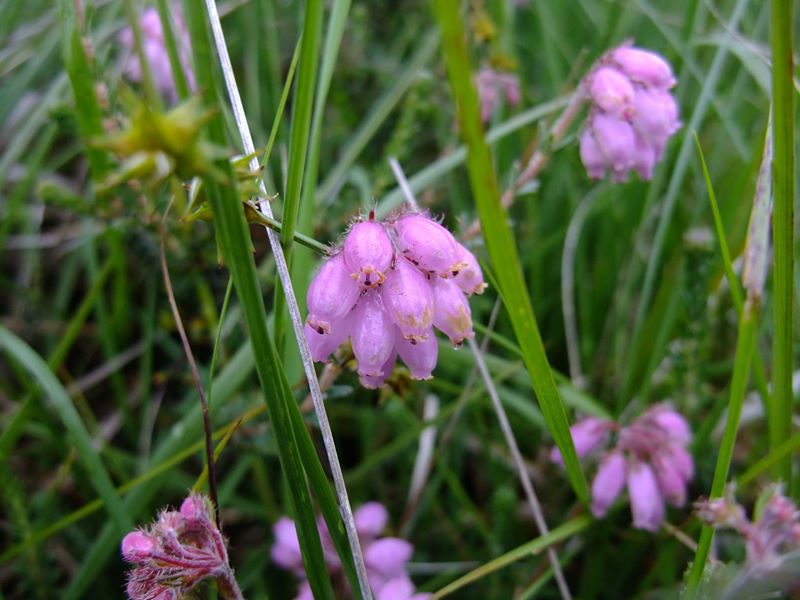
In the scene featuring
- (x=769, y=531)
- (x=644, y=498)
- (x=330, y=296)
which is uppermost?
(x=330, y=296)

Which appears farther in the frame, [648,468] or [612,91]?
[648,468]

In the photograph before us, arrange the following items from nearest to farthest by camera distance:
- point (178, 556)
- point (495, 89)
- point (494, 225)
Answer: point (494, 225) < point (178, 556) < point (495, 89)

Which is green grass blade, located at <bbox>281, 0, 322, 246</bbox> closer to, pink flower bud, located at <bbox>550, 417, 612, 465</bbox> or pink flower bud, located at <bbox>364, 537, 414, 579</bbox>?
pink flower bud, located at <bbox>364, 537, 414, 579</bbox>

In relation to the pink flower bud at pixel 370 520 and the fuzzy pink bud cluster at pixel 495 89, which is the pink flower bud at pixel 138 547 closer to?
the pink flower bud at pixel 370 520

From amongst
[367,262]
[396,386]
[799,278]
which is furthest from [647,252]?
[367,262]

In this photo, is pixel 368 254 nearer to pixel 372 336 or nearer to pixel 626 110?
pixel 372 336

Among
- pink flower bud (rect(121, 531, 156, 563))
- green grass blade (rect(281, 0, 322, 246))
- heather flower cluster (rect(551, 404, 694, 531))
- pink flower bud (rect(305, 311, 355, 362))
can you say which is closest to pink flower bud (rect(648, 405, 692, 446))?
heather flower cluster (rect(551, 404, 694, 531))

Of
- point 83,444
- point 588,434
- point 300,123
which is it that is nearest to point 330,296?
point 300,123
